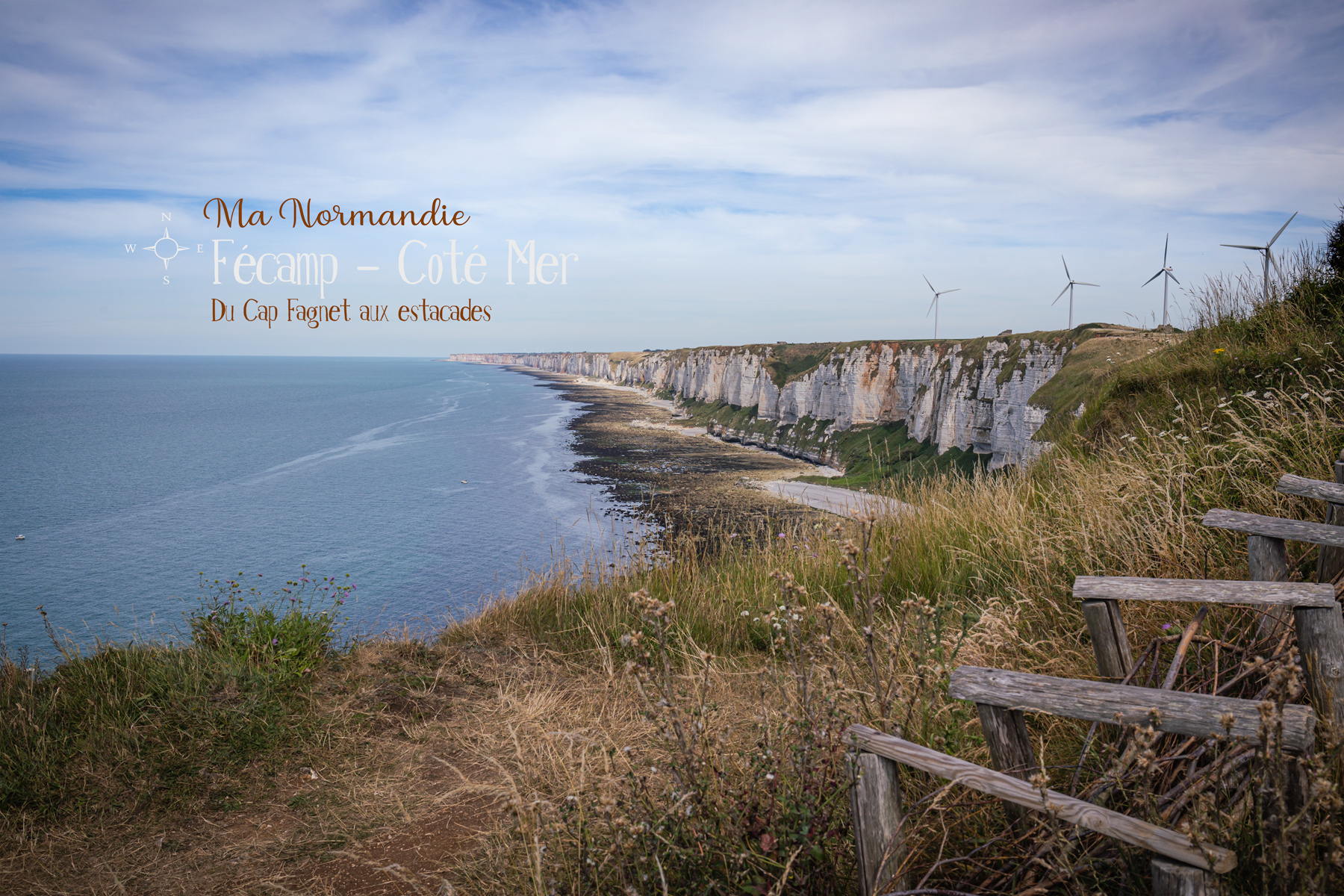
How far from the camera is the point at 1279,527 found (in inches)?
131

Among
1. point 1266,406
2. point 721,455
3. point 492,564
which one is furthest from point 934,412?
point 1266,406

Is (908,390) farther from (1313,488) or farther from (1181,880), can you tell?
(1181,880)

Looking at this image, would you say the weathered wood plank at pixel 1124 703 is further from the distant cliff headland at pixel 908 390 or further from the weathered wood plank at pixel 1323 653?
the distant cliff headland at pixel 908 390

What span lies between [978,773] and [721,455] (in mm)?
77615

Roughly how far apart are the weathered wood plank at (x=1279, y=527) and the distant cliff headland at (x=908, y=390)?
7.92 meters

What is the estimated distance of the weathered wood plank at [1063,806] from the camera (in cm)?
165

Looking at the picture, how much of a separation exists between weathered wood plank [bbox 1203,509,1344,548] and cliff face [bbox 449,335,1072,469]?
94.9ft

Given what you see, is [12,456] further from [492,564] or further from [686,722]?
[686,722]

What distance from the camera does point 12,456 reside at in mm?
71250

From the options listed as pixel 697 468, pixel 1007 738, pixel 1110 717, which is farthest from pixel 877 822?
pixel 697 468

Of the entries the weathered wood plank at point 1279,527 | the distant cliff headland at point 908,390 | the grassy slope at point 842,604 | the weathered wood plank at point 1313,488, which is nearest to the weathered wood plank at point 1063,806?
the grassy slope at point 842,604

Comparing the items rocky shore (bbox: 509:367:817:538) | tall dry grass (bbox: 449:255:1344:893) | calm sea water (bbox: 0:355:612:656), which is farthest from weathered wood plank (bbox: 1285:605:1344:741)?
rocky shore (bbox: 509:367:817:538)

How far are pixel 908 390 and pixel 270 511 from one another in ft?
206

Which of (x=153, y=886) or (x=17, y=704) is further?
(x=17, y=704)
